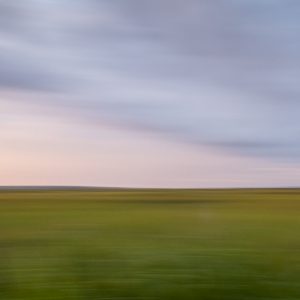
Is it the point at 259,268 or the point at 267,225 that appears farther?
the point at 267,225

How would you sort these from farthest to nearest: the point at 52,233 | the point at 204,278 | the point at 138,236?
the point at 52,233 → the point at 138,236 → the point at 204,278

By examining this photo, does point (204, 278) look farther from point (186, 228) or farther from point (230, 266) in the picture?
point (186, 228)

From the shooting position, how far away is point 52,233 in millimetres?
11766

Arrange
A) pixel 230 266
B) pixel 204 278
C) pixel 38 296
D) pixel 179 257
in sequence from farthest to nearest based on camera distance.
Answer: pixel 179 257 → pixel 230 266 → pixel 204 278 → pixel 38 296

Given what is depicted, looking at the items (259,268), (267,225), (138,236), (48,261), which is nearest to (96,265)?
(48,261)

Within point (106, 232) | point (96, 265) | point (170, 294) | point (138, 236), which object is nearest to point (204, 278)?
point (170, 294)

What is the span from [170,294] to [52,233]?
5.42 metres

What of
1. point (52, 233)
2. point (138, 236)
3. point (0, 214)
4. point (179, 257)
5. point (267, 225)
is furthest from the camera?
point (0, 214)

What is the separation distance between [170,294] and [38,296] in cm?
119

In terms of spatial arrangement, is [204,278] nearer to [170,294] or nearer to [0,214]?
[170,294]

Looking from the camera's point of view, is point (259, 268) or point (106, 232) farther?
point (106, 232)

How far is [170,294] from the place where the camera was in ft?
21.8

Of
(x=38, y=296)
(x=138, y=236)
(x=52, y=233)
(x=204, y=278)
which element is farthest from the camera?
(x=52, y=233)

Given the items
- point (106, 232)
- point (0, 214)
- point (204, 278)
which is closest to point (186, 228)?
point (106, 232)
